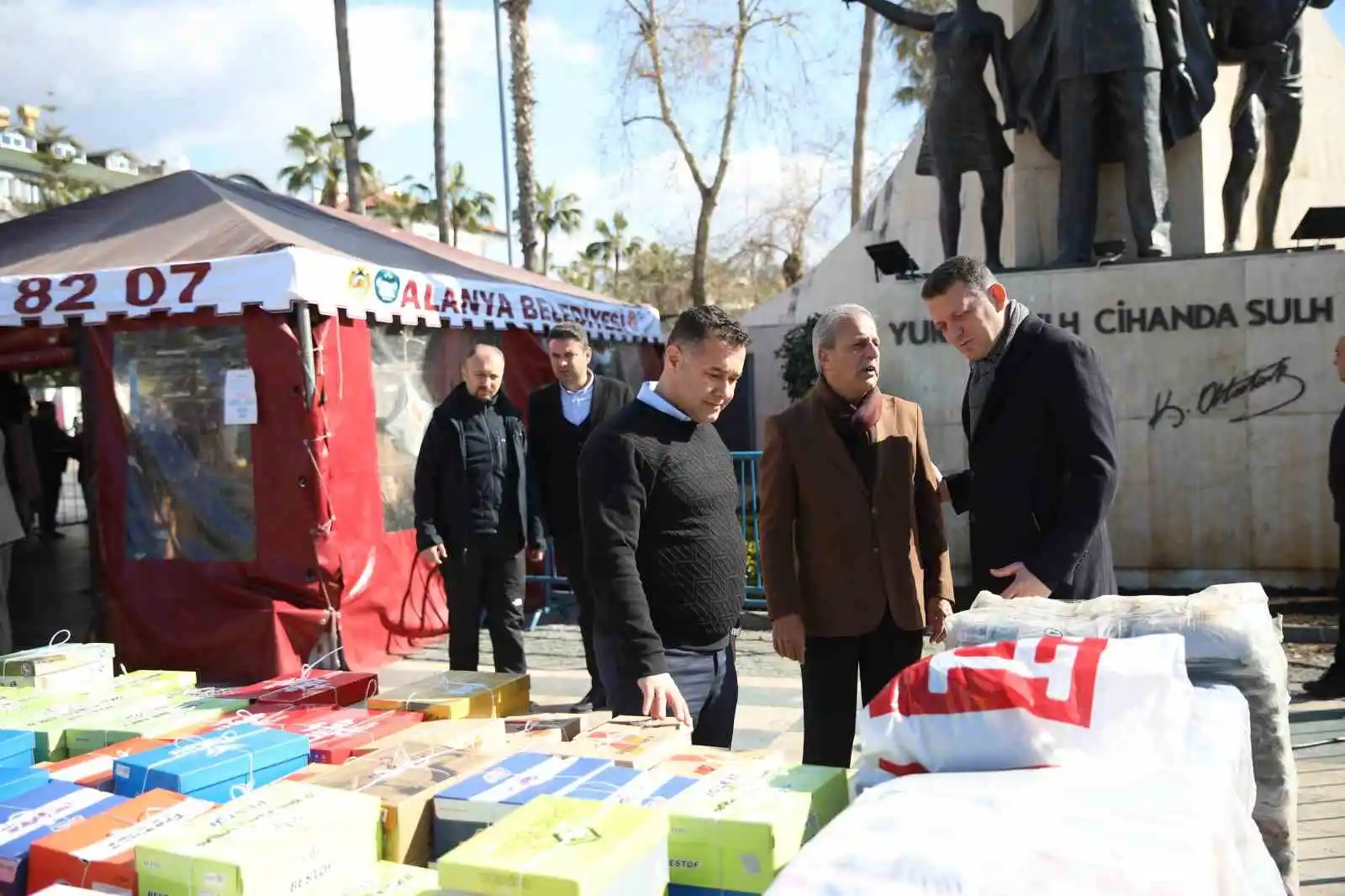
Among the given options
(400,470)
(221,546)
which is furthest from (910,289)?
(221,546)

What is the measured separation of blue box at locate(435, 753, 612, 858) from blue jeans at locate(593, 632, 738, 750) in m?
0.84

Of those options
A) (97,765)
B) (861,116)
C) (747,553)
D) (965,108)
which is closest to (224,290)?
(747,553)

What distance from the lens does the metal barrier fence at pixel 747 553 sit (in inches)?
307

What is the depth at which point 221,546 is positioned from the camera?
272 inches

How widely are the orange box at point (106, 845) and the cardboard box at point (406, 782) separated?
245mm

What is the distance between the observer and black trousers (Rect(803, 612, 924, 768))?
11.5ft

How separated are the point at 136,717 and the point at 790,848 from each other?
168 cm

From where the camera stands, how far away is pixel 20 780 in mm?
2135

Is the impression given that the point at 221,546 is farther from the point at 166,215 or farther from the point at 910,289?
the point at 910,289

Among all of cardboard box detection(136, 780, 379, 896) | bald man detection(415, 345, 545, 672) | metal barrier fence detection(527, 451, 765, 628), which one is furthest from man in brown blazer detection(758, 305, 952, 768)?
metal barrier fence detection(527, 451, 765, 628)

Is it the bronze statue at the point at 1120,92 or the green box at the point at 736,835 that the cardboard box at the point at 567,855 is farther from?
the bronze statue at the point at 1120,92

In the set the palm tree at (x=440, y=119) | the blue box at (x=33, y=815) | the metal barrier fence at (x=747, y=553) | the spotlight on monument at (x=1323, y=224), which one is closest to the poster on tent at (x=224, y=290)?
the metal barrier fence at (x=747, y=553)

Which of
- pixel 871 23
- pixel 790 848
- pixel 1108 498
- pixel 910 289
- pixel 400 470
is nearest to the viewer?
pixel 790 848

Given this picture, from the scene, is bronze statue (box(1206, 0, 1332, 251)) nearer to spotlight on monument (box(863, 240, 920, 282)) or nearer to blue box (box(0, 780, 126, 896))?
spotlight on monument (box(863, 240, 920, 282))
